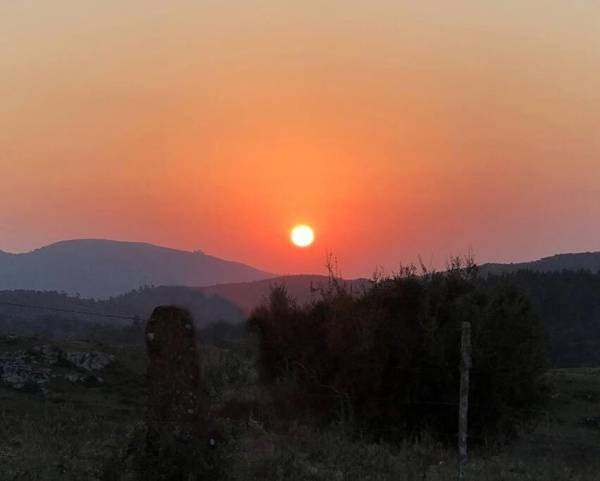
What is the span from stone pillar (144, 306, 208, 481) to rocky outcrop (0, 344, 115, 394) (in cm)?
3423

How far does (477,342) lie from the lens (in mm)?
19391

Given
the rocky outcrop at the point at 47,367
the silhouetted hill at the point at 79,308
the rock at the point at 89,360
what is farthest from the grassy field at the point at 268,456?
the silhouetted hill at the point at 79,308

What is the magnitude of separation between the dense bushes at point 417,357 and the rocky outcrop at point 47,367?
24.9 m

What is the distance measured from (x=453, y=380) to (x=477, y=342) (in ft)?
4.32

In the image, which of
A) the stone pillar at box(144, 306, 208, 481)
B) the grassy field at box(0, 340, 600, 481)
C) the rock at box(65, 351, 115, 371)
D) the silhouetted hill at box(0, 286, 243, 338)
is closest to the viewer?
the stone pillar at box(144, 306, 208, 481)

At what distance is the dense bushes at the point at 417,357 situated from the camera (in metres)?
19.2

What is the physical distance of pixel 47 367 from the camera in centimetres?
4412

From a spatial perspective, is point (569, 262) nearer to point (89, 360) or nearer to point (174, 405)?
point (89, 360)

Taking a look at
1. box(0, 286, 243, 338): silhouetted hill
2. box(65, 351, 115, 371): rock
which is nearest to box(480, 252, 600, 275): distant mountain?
box(0, 286, 243, 338): silhouetted hill

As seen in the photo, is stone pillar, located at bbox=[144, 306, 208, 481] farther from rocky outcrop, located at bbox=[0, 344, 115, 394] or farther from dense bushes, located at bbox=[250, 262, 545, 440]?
rocky outcrop, located at bbox=[0, 344, 115, 394]

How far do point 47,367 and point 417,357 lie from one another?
105ft

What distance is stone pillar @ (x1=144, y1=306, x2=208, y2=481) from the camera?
857 centimetres

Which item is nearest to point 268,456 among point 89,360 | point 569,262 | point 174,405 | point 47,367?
point 174,405

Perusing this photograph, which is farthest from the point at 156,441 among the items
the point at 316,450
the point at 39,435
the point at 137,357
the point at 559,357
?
the point at 559,357
